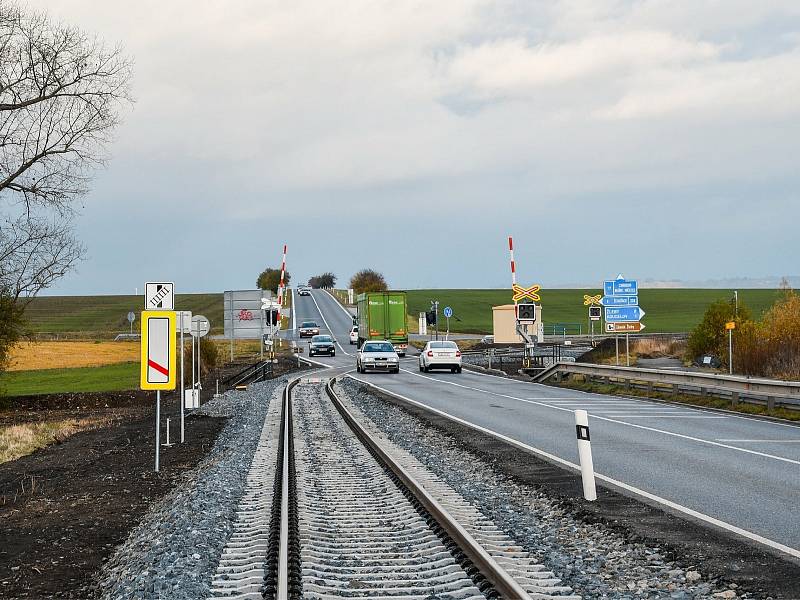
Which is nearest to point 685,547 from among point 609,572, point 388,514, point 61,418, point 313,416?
point 609,572

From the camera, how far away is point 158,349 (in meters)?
15.7

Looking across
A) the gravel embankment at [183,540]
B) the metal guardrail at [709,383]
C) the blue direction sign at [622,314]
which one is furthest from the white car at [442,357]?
the gravel embankment at [183,540]

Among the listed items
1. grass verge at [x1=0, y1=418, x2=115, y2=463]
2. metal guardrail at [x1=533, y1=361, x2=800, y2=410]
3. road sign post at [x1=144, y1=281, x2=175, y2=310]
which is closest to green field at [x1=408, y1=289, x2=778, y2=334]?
metal guardrail at [x1=533, y1=361, x2=800, y2=410]

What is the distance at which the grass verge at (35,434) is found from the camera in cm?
2266

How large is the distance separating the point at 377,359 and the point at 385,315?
1320 centimetres

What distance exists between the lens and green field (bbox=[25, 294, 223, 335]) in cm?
11850

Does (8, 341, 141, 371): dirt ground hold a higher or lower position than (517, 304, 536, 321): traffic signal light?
lower

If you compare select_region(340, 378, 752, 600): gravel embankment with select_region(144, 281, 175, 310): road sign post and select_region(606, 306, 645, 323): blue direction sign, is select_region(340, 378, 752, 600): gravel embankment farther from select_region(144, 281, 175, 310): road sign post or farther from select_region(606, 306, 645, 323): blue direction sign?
select_region(606, 306, 645, 323): blue direction sign

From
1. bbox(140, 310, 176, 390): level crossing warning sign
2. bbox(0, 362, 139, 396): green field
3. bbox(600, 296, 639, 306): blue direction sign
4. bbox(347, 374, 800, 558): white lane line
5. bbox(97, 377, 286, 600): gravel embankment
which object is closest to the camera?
bbox(97, 377, 286, 600): gravel embankment

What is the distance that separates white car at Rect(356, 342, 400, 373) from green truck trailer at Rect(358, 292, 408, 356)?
38.1 feet

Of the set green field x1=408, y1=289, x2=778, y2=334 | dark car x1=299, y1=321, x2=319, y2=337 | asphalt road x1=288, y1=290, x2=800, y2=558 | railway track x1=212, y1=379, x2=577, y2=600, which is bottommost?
asphalt road x1=288, y1=290, x2=800, y2=558

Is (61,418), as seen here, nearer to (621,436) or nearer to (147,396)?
(147,396)

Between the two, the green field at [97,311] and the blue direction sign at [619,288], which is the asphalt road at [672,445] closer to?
the blue direction sign at [619,288]

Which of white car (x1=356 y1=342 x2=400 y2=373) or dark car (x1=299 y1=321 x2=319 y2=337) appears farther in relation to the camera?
dark car (x1=299 y1=321 x2=319 y2=337)
